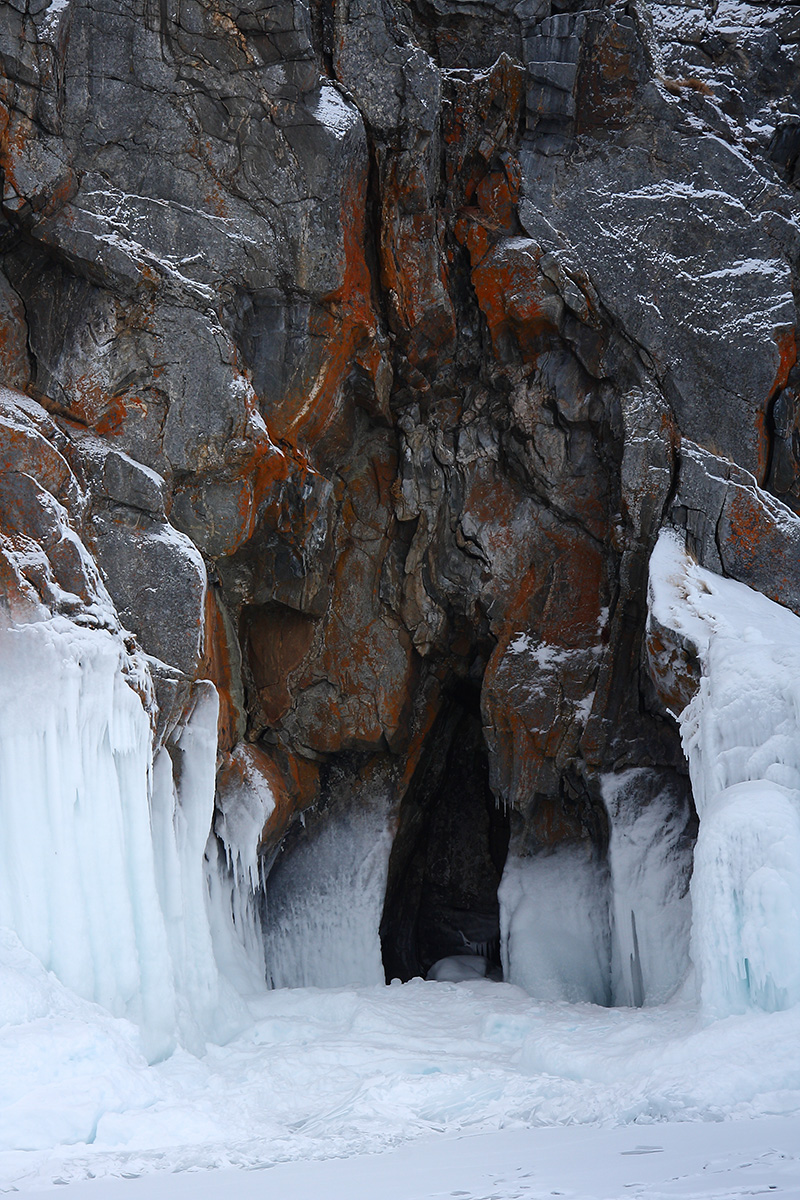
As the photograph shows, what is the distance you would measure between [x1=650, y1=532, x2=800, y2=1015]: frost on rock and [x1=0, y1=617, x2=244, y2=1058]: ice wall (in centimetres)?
473

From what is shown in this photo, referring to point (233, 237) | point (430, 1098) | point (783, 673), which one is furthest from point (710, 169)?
point (430, 1098)

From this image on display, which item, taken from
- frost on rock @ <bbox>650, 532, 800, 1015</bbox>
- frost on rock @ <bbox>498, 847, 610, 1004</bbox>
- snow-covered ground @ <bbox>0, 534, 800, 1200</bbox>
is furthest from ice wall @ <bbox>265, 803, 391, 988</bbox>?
frost on rock @ <bbox>650, 532, 800, 1015</bbox>

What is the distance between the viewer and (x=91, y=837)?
9.05m

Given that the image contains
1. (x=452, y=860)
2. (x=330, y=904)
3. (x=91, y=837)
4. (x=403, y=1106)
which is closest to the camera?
(x=403, y=1106)

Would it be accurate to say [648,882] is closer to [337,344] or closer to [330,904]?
[330,904]

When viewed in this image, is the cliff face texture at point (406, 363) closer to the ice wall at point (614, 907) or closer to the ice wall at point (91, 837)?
the ice wall at point (614, 907)

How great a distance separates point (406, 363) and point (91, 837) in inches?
294

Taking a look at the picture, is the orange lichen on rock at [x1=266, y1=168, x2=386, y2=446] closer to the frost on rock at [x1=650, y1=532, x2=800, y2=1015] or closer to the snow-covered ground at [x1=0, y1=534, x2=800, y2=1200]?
the snow-covered ground at [x1=0, y1=534, x2=800, y2=1200]

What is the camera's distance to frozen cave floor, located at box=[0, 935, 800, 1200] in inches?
213

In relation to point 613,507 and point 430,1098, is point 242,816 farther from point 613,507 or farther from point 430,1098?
point 613,507

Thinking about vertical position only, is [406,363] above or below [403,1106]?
above

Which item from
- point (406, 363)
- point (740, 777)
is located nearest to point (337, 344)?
point (406, 363)

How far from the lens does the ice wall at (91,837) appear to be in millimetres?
8641

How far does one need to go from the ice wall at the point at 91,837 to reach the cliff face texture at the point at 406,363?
88 cm
